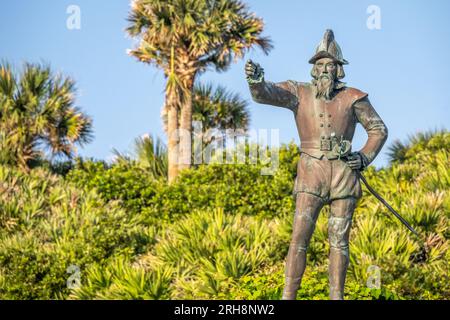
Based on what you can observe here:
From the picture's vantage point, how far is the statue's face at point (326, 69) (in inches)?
349

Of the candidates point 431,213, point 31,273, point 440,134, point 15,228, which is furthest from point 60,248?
point 440,134

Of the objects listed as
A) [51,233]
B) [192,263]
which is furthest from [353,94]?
[51,233]

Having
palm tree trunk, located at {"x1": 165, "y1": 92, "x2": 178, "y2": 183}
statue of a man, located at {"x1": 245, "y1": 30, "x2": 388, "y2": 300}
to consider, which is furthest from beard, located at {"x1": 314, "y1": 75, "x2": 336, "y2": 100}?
palm tree trunk, located at {"x1": 165, "y1": 92, "x2": 178, "y2": 183}

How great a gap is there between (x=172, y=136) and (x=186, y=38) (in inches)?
119

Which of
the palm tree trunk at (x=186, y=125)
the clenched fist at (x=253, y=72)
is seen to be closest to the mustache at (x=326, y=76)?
the clenched fist at (x=253, y=72)

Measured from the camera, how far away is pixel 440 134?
27156mm

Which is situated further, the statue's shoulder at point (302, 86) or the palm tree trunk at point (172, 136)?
the palm tree trunk at point (172, 136)

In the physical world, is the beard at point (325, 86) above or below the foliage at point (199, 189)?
above

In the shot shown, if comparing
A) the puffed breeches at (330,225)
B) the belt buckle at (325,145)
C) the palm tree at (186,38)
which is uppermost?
the palm tree at (186,38)

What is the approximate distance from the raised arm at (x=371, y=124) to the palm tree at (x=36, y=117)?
1649cm

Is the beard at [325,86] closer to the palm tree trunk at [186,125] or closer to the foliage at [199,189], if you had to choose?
the foliage at [199,189]

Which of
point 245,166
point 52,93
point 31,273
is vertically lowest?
point 31,273
